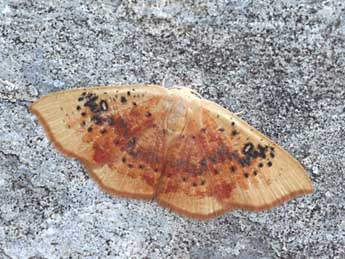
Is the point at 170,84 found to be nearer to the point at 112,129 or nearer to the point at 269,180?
the point at 112,129

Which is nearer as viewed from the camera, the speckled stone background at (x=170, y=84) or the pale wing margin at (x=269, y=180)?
the pale wing margin at (x=269, y=180)

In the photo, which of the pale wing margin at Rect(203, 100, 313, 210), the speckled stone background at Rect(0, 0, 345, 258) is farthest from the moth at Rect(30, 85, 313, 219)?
the speckled stone background at Rect(0, 0, 345, 258)

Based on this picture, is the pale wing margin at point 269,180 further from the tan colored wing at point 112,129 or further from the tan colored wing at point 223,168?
the tan colored wing at point 112,129

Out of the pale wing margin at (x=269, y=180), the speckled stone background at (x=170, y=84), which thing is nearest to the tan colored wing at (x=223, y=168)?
the pale wing margin at (x=269, y=180)

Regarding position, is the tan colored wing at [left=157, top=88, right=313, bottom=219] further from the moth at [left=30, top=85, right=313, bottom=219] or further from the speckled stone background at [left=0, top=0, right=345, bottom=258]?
the speckled stone background at [left=0, top=0, right=345, bottom=258]

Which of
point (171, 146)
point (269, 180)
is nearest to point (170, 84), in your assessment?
point (171, 146)
